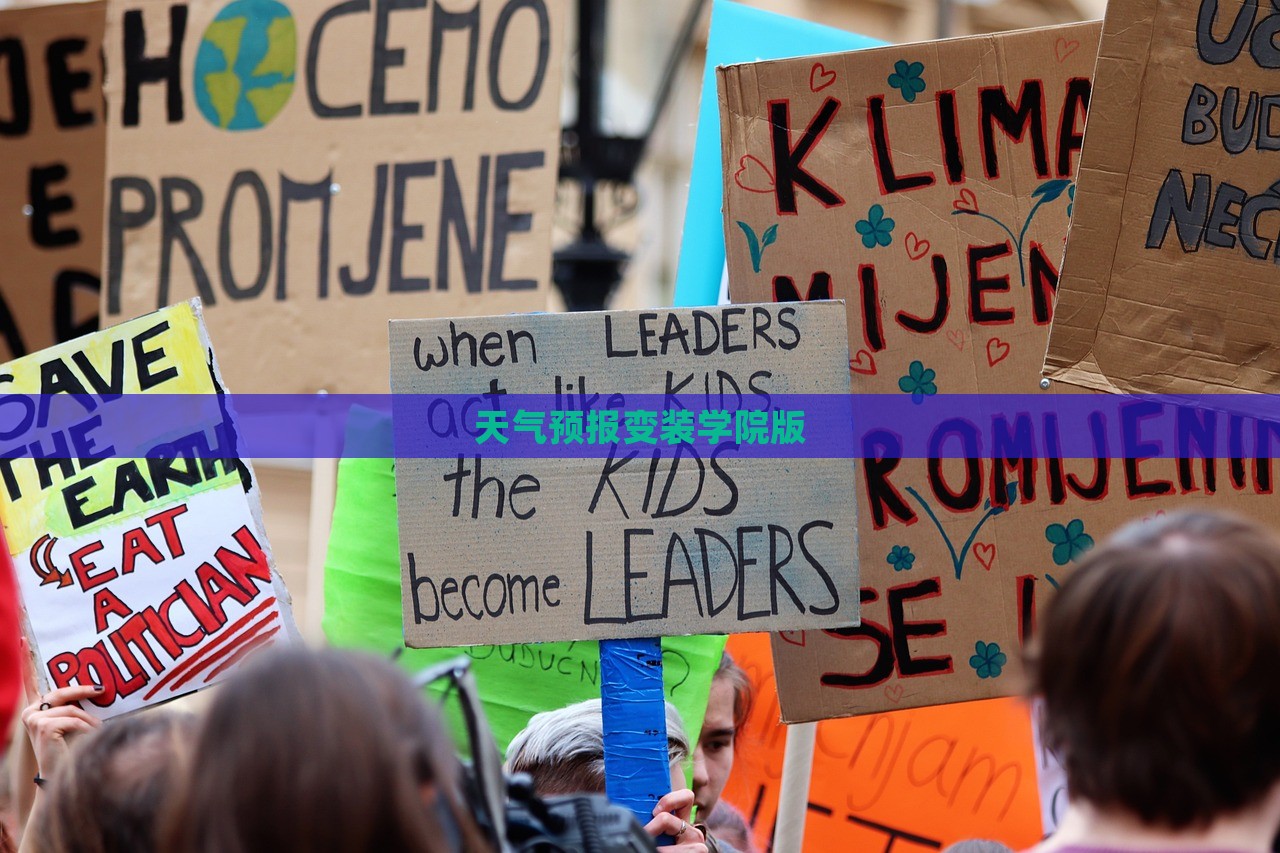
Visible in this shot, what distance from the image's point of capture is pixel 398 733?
1.20 metres

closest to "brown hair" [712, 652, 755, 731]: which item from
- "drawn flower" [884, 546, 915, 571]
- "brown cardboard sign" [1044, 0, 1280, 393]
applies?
"drawn flower" [884, 546, 915, 571]

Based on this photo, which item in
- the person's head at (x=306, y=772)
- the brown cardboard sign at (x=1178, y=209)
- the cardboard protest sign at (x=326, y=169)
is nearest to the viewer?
the person's head at (x=306, y=772)

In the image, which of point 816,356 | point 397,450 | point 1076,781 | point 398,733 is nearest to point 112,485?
point 397,450

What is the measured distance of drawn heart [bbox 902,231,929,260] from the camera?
2.56 meters

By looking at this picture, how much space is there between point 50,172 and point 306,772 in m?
3.12

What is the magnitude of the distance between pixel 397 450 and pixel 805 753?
1.00 meters

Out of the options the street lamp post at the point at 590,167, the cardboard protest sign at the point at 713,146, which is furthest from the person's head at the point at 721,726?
the street lamp post at the point at 590,167

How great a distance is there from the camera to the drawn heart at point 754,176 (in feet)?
8.43

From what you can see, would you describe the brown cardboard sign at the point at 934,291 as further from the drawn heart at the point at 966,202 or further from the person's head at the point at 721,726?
the person's head at the point at 721,726

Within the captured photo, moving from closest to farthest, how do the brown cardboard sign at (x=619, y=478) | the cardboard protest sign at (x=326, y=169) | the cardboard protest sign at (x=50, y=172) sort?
1. the brown cardboard sign at (x=619, y=478)
2. the cardboard protest sign at (x=326, y=169)
3. the cardboard protest sign at (x=50, y=172)

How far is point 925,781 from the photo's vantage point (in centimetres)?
294

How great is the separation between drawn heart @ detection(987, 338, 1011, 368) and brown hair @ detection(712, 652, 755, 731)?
803mm

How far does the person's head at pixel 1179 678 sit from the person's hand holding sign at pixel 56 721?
164 cm
